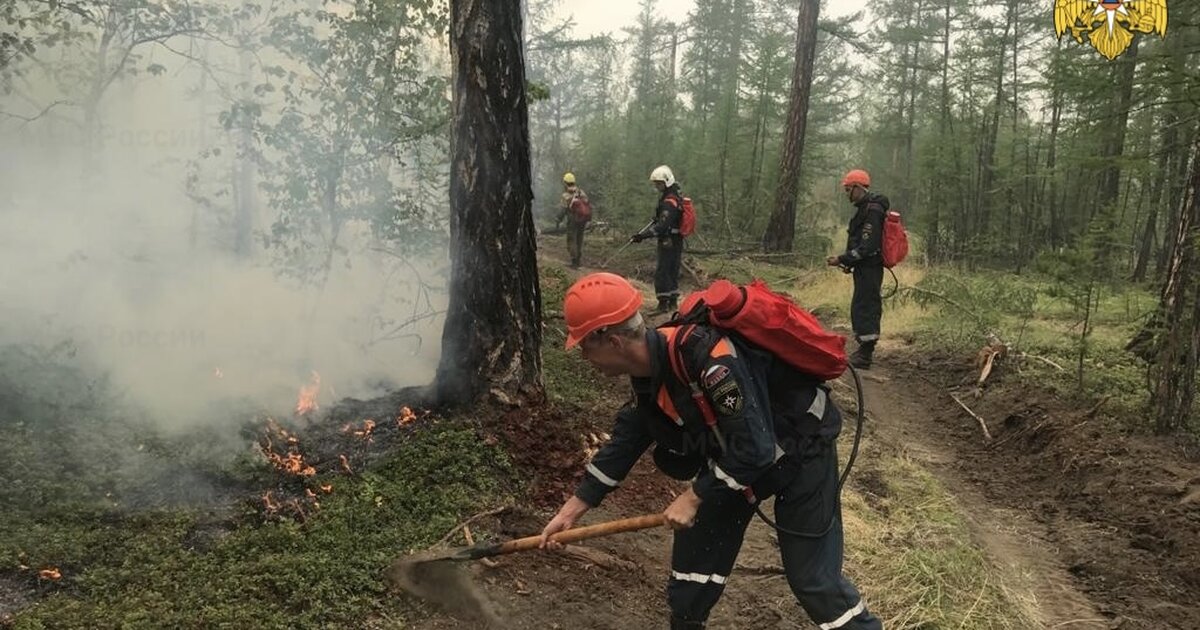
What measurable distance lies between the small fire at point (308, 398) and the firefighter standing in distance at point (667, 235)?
567 centimetres

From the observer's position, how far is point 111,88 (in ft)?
29.8

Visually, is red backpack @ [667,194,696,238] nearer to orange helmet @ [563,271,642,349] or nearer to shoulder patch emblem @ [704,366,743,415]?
orange helmet @ [563,271,642,349]

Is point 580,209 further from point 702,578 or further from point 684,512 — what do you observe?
point 684,512

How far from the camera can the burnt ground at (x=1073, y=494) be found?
14.6 ft

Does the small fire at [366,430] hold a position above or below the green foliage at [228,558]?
above

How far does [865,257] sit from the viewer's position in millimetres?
8547

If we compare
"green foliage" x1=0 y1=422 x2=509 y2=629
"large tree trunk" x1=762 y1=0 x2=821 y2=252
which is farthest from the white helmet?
"green foliage" x1=0 y1=422 x2=509 y2=629

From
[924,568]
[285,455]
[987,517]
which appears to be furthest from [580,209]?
[924,568]

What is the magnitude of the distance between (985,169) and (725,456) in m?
24.6

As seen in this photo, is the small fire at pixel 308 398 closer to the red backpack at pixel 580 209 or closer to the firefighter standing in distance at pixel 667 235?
the firefighter standing in distance at pixel 667 235

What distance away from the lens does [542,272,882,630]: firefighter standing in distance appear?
267 cm

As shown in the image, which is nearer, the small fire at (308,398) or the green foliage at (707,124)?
the small fire at (308,398)

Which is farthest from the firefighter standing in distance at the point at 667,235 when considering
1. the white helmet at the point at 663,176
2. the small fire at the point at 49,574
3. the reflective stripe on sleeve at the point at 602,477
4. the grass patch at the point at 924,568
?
the small fire at the point at 49,574

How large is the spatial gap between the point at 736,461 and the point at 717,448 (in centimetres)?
15
